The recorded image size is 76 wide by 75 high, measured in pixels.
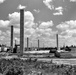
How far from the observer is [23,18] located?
30.1 meters

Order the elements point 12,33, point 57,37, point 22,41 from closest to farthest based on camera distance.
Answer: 1. point 22,41
2. point 12,33
3. point 57,37

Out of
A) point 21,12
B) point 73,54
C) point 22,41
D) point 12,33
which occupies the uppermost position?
point 21,12

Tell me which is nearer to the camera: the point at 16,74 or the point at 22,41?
the point at 16,74

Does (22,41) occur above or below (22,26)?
below

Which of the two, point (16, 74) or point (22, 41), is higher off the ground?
point (22, 41)

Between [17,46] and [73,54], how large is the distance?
23077 millimetres

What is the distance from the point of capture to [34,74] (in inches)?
386

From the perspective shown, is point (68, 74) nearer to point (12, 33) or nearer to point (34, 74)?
point (34, 74)

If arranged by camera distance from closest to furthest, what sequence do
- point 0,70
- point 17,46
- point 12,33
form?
point 0,70
point 17,46
point 12,33

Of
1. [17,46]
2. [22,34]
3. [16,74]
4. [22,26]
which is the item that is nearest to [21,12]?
[22,26]

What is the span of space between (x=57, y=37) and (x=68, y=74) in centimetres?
4610

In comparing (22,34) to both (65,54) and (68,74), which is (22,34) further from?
(68,74)

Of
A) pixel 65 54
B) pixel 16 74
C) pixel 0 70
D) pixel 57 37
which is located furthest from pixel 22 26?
pixel 57 37

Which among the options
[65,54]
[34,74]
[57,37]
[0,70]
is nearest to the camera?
[34,74]
